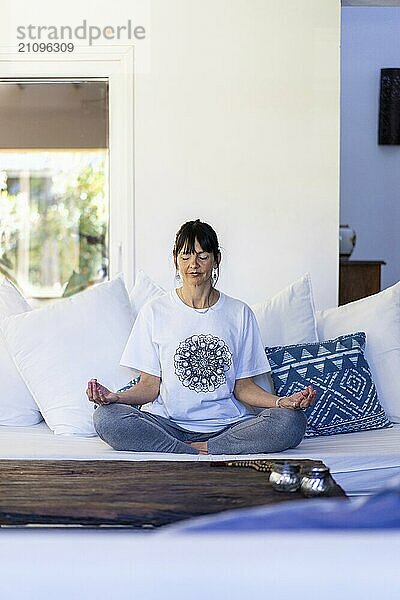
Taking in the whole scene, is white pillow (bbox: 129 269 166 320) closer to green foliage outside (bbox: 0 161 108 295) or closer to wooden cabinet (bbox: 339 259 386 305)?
green foliage outside (bbox: 0 161 108 295)

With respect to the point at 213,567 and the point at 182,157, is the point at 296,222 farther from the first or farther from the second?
the point at 213,567

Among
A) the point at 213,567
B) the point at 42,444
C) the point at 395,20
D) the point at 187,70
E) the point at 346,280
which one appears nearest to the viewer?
the point at 213,567

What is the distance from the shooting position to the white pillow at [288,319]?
11.7 ft

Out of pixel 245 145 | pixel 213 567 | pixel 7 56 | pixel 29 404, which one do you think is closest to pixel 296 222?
pixel 245 145

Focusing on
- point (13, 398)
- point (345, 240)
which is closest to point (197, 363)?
point (13, 398)

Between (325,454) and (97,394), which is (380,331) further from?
(97,394)

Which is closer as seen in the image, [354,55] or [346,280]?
[346,280]

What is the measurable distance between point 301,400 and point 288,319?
667 millimetres

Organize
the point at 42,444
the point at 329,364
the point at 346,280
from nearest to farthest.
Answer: the point at 42,444 → the point at 329,364 → the point at 346,280

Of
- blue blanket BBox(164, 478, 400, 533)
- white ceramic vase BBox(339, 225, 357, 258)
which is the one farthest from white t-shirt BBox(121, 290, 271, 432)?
white ceramic vase BBox(339, 225, 357, 258)

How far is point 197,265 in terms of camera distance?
3.17m

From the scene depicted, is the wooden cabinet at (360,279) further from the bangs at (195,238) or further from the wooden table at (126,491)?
the wooden table at (126,491)

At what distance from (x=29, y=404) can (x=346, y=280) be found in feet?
8.35

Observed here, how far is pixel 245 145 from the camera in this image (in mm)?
4969
